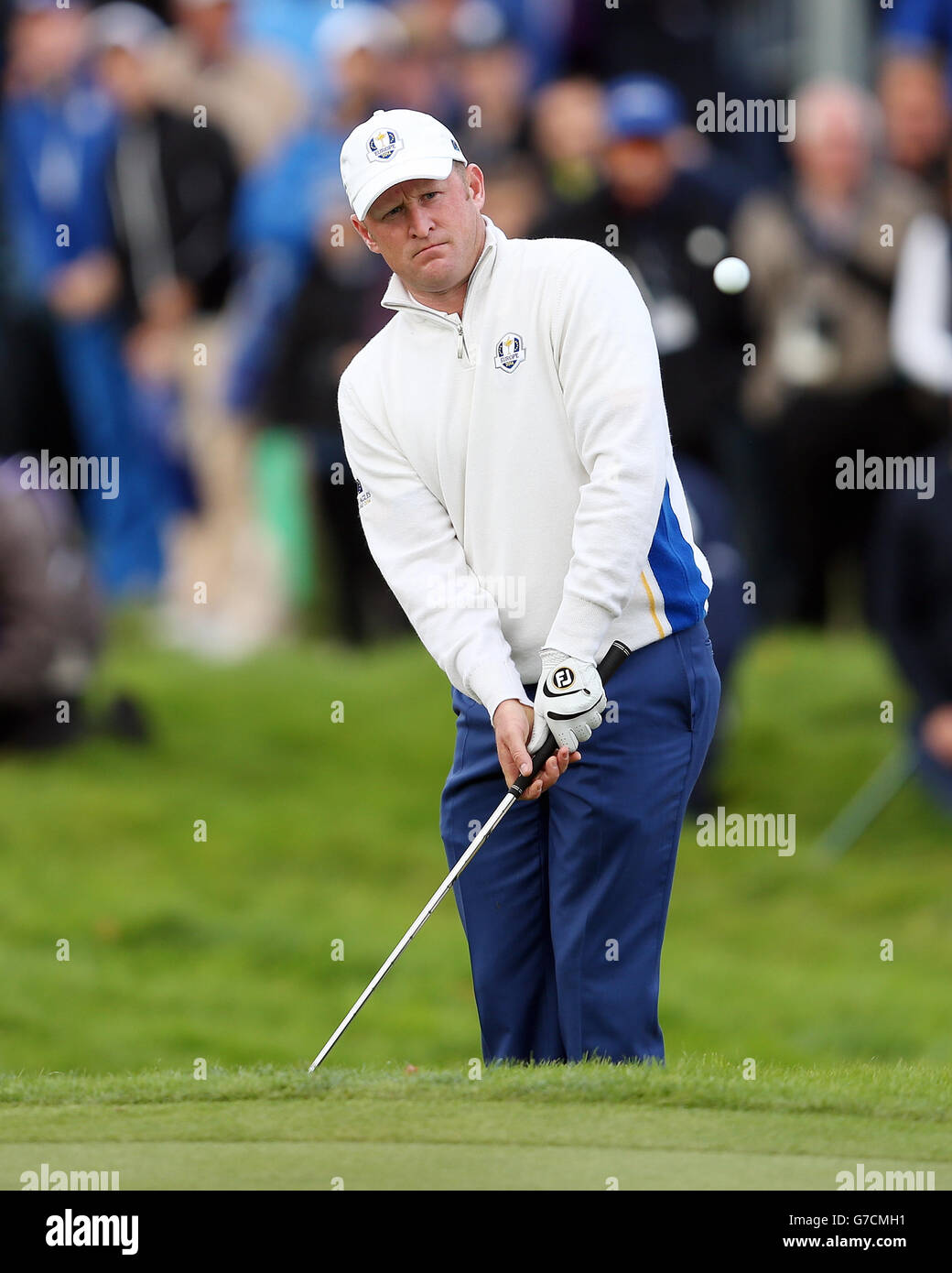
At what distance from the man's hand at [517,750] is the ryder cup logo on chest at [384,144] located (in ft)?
3.72

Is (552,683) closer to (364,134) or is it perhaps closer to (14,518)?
(364,134)

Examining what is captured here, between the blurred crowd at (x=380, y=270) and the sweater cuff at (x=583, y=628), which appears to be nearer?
the sweater cuff at (x=583, y=628)

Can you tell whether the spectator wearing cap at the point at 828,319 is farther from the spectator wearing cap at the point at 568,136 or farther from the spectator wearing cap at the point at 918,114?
the spectator wearing cap at the point at 568,136

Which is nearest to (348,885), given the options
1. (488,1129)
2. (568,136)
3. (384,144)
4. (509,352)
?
(568,136)

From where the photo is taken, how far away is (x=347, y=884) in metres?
11.5

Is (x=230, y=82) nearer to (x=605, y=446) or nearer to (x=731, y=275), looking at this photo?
(x=731, y=275)

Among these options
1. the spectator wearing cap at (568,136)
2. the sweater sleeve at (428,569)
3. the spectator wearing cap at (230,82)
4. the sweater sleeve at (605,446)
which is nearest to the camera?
the sweater sleeve at (605,446)

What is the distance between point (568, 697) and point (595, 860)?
430 mm

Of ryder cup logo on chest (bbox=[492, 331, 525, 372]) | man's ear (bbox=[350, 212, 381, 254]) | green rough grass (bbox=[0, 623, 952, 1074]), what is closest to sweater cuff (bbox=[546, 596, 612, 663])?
ryder cup logo on chest (bbox=[492, 331, 525, 372])

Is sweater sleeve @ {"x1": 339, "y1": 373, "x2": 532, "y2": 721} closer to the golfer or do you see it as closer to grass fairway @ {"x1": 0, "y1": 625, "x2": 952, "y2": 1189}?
the golfer

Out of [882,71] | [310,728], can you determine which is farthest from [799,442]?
[310,728]

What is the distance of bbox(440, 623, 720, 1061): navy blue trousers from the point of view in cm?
496

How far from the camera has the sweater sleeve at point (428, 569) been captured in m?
4.94

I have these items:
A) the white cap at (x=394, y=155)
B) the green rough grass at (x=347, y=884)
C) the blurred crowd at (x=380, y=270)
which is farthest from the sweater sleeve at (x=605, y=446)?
the blurred crowd at (x=380, y=270)
